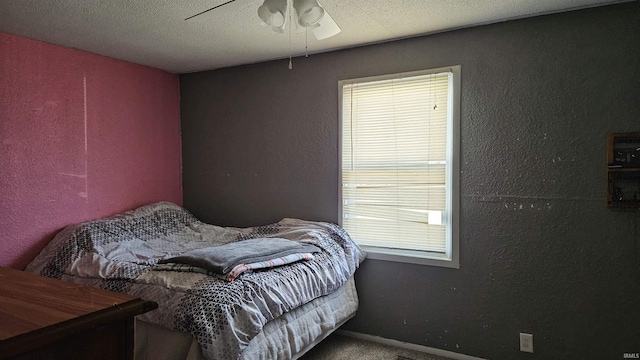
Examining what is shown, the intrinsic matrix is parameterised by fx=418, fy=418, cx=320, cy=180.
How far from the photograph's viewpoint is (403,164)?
2.93m

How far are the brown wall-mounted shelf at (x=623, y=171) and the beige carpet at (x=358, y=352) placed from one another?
1.43 metres

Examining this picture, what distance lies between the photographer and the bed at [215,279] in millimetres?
1871

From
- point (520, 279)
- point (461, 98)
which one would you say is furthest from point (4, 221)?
point (520, 279)

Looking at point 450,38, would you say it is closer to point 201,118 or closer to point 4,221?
point 201,118

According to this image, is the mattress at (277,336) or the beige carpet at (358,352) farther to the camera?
the beige carpet at (358,352)

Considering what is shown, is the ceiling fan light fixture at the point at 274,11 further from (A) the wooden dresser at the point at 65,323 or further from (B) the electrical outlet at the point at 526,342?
(B) the electrical outlet at the point at 526,342

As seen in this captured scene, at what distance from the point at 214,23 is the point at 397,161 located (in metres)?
1.51

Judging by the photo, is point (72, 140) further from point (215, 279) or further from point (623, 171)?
point (623, 171)

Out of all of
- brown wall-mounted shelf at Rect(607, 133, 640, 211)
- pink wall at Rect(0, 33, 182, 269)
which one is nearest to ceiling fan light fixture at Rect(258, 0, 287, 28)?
brown wall-mounted shelf at Rect(607, 133, 640, 211)

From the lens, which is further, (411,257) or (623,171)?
(411,257)

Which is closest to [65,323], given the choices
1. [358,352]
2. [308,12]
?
[308,12]

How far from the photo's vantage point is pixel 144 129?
3.62 metres

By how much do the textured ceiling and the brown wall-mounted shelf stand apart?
2.51ft

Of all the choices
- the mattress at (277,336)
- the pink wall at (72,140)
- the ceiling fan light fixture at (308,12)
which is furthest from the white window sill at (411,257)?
the pink wall at (72,140)
